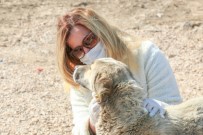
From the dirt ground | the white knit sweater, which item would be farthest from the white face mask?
the dirt ground

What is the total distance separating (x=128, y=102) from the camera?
13.1 ft

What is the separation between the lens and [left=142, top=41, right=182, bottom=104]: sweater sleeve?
5.05 m

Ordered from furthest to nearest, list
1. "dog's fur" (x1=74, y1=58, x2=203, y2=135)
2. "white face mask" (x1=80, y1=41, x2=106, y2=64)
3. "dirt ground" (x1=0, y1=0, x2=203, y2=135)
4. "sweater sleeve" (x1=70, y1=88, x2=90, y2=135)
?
"dirt ground" (x1=0, y1=0, x2=203, y2=135), "sweater sleeve" (x1=70, y1=88, x2=90, y2=135), "white face mask" (x1=80, y1=41, x2=106, y2=64), "dog's fur" (x1=74, y1=58, x2=203, y2=135)

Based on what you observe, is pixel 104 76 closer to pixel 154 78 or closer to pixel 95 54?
pixel 95 54

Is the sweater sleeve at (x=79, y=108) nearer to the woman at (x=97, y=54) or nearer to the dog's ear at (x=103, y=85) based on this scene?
the woman at (x=97, y=54)

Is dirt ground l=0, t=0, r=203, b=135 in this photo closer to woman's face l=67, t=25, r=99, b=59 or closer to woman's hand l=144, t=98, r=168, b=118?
woman's face l=67, t=25, r=99, b=59

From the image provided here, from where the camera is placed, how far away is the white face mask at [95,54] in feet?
15.5

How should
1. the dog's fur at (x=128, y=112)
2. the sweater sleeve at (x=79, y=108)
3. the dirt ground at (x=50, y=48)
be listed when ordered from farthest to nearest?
1. the dirt ground at (x=50, y=48)
2. the sweater sleeve at (x=79, y=108)
3. the dog's fur at (x=128, y=112)

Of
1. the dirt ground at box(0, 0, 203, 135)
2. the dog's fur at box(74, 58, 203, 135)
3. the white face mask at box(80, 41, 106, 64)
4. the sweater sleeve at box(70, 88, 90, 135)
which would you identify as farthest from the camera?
the dirt ground at box(0, 0, 203, 135)

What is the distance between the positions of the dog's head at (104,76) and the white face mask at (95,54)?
512 millimetres

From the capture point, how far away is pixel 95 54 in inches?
187

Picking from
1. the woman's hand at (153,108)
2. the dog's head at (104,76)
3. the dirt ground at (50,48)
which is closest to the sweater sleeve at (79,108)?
the dog's head at (104,76)

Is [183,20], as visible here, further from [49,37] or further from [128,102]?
[128,102]

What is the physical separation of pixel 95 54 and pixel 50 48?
4.20 metres
